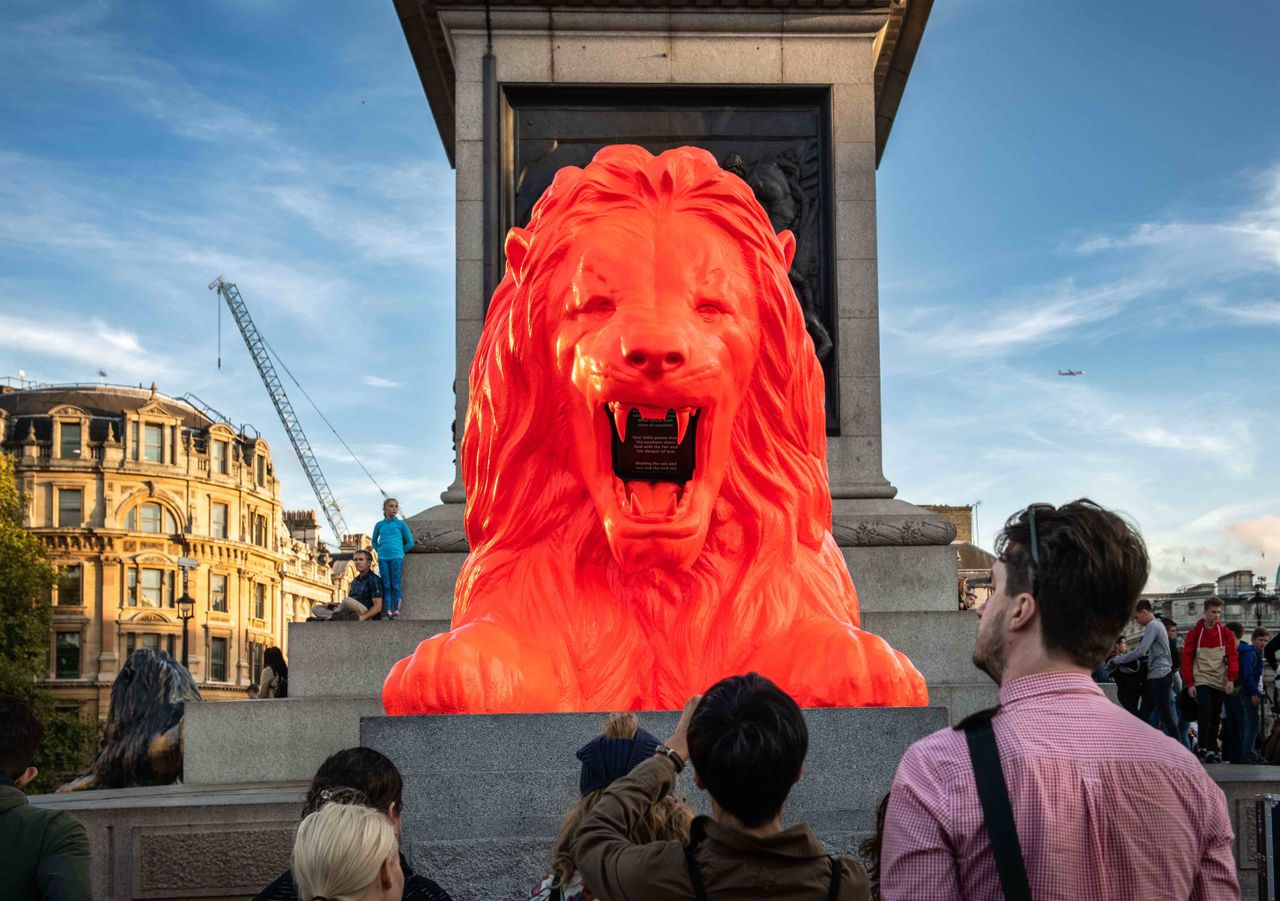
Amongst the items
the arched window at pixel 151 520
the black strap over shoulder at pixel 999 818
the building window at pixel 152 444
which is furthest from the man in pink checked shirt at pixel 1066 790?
the building window at pixel 152 444

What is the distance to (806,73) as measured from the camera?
10.9 meters

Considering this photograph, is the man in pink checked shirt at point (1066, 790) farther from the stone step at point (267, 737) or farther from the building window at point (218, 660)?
Answer: the building window at point (218, 660)

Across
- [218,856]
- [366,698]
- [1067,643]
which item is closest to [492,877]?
[218,856]

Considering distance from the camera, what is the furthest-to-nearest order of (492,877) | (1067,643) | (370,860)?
(492,877), (370,860), (1067,643)

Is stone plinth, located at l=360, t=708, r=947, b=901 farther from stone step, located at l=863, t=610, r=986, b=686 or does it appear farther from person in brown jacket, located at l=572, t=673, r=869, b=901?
stone step, located at l=863, t=610, r=986, b=686

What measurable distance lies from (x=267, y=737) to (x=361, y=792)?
5993 mm

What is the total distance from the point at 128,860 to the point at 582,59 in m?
6.89

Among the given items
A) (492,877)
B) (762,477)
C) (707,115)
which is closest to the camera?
(492,877)

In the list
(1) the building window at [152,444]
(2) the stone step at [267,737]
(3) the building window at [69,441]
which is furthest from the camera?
(1) the building window at [152,444]

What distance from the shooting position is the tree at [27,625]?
37.4m

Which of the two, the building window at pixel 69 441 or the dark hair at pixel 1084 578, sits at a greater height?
the building window at pixel 69 441

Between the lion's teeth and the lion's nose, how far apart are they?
0.19 metres

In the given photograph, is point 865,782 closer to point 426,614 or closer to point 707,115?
point 426,614

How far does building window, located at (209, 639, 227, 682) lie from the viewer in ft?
239
